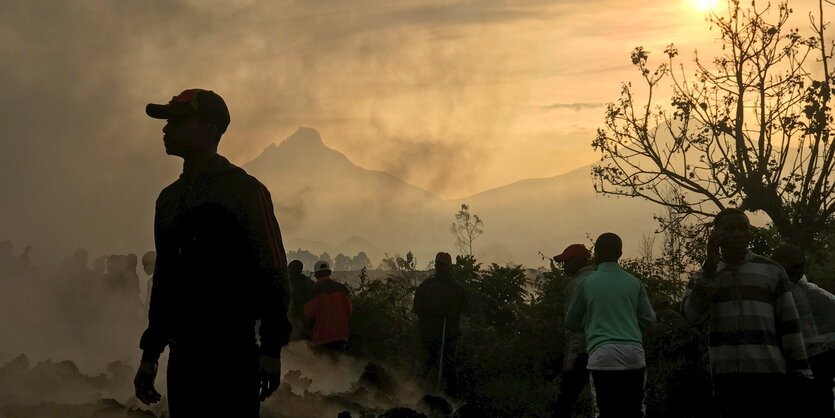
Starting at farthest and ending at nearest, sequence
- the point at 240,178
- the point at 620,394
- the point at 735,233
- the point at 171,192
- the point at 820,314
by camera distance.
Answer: the point at 820,314, the point at 620,394, the point at 735,233, the point at 171,192, the point at 240,178

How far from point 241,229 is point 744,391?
333 centimetres

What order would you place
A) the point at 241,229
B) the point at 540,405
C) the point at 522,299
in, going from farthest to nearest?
the point at 522,299, the point at 540,405, the point at 241,229

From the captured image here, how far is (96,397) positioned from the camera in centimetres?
1270

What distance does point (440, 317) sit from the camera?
14.8 m

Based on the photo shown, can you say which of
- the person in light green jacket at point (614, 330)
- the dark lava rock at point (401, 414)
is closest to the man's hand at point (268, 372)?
Answer: the person in light green jacket at point (614, 330)

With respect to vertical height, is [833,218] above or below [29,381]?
above

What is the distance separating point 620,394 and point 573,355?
1713mm

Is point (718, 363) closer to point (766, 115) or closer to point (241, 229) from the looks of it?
point (241, 229)

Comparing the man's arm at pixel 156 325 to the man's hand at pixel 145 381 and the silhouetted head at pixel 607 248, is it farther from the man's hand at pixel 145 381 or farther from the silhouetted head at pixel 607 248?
the silhouetted head at pixel 607 248

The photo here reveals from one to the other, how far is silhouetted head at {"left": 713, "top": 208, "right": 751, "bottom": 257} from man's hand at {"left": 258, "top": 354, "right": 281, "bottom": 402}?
3.12m

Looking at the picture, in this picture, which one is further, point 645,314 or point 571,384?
point 571,384

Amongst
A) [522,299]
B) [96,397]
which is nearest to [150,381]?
[96,397]

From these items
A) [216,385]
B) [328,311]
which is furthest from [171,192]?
[328,311]

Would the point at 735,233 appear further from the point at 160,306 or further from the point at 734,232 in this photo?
the point at 160,306
